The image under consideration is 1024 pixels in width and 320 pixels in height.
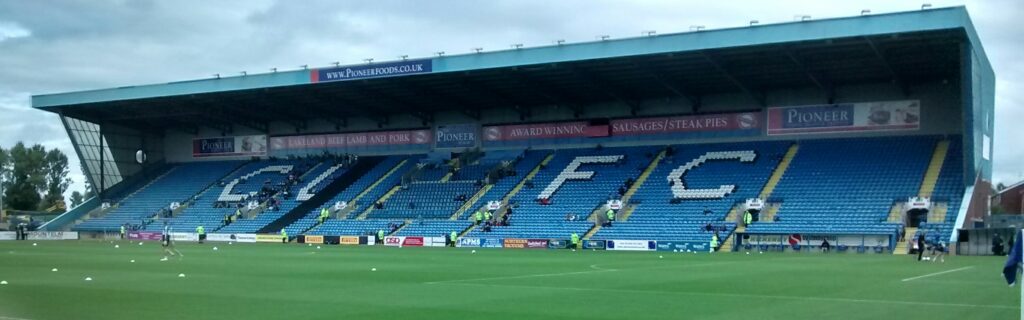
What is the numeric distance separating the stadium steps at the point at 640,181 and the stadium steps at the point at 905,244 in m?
14.7

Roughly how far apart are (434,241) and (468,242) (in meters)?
2.17

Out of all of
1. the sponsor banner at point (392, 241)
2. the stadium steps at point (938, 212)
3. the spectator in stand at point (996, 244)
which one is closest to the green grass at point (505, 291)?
the spectator in stand at point (996, 244)

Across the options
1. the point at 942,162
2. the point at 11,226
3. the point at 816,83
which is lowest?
the point at 11,226

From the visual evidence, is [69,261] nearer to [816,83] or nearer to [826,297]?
[826,297]

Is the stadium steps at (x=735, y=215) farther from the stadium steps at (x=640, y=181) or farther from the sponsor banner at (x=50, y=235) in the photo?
the sponsor banner at (x=50, y=235)

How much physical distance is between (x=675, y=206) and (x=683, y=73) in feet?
24.6

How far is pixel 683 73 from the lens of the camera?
51.3 m

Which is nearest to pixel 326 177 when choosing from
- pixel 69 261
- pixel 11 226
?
pixel 11 226

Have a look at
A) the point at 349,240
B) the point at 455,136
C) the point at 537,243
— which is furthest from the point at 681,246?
the point at 455,136

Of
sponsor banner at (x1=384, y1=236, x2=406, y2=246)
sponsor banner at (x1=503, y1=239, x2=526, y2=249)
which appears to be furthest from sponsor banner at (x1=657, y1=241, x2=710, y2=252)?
sponsor banner at (x1=384, y1=236, x2=406, y2=246)

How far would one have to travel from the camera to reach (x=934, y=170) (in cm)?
4794

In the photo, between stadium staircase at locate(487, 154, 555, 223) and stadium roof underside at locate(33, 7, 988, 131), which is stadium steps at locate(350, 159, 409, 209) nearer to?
stadium roof underside at locate(33, 7, 988, 131)

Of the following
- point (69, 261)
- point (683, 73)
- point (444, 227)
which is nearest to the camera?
point (69, 261)

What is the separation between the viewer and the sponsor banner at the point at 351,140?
225ft
